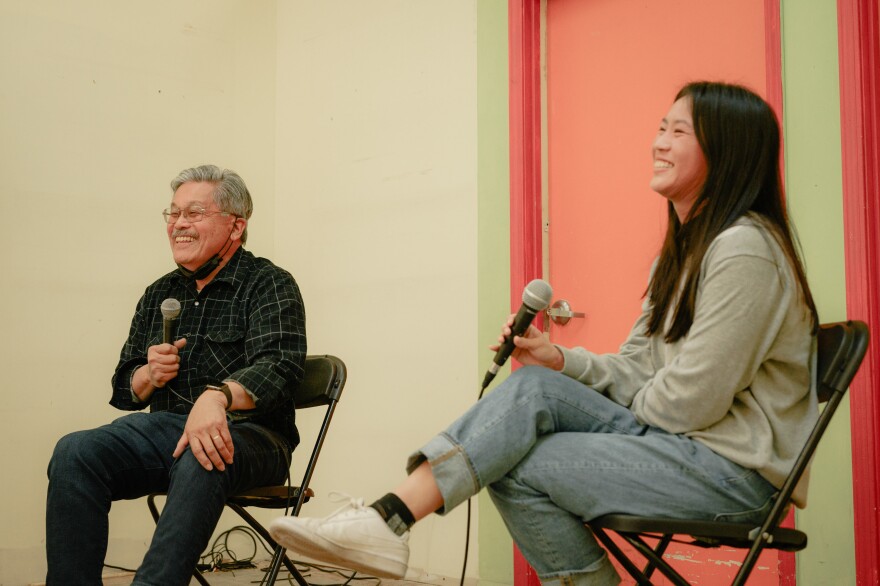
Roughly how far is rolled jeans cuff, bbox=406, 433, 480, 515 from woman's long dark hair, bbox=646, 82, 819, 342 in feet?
1.67

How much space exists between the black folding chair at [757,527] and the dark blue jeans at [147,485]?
91cm

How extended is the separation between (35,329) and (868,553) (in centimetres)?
285

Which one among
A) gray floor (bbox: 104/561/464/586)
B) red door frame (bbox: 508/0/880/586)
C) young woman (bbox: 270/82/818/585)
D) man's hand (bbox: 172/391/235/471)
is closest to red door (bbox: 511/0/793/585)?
red door frame (bbox: 508/0/880/586)

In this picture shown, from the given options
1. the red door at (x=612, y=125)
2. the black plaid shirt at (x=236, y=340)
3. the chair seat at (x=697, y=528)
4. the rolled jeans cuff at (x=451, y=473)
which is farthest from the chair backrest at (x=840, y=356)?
the black plaid shirt at (x=236, y=340)

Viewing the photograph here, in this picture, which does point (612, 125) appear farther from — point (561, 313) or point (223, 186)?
point (223, 186)

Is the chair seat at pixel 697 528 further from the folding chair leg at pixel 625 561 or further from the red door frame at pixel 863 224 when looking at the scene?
the red door frame at pixel 863 224

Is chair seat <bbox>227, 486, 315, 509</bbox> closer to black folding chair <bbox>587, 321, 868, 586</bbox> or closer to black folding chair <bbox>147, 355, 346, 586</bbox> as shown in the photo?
black folding chair <bbox>147, 355, 346, 586</bbox>

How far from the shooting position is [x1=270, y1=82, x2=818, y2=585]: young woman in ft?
4.94

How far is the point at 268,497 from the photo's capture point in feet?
7.41

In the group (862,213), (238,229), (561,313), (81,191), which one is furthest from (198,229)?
(862,213)

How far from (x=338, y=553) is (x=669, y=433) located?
645mm

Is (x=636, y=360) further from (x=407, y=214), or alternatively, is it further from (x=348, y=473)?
(x=348, y=473)

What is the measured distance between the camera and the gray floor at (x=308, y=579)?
321 cm

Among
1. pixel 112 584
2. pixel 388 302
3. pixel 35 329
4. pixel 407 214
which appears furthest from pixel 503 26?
pixel 112 584
